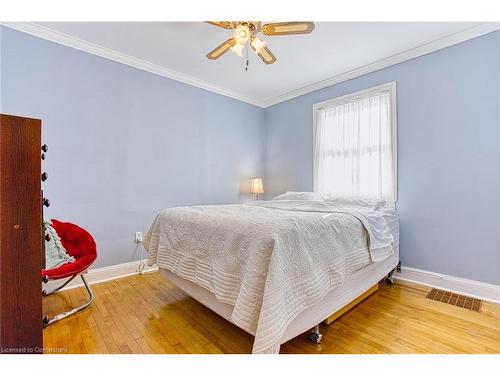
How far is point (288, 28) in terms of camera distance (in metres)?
1.79

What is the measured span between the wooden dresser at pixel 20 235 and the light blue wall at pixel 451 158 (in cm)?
314

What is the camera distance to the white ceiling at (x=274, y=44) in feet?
7.41

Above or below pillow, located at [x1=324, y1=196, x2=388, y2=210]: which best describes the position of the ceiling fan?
above

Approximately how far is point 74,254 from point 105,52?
214 cm

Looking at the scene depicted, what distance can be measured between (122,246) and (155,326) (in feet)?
4.38

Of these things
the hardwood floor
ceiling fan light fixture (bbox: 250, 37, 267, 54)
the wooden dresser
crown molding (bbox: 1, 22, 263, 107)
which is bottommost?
the hardwood floor

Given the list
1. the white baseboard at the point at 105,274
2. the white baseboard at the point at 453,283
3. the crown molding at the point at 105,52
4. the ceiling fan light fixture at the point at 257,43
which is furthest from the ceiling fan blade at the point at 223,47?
the white baseboard at the point at 453,283

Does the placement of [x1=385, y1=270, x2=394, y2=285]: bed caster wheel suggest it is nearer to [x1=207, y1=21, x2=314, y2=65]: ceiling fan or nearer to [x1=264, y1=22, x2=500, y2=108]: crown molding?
[x1=264, y1=22, x2=500, y2=108]: crown molding

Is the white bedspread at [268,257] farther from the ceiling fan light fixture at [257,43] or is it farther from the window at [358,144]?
the ceiling fan light fixture at [257,43]

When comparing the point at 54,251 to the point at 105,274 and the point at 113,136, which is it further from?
the point at 113,136

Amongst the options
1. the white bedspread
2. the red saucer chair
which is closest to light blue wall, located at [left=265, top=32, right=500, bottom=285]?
the white bedspread

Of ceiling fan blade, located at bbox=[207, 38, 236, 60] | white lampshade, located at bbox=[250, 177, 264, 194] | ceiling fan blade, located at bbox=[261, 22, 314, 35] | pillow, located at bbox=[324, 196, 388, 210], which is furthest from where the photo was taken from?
white lampshade, located at bbox=[250, 177, 264, 194]

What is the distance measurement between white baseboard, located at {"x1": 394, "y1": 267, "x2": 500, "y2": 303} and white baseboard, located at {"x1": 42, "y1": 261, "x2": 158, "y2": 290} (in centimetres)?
302

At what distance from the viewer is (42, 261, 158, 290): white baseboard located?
2391mm
